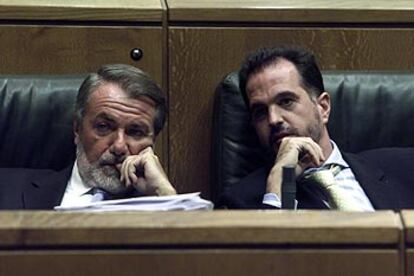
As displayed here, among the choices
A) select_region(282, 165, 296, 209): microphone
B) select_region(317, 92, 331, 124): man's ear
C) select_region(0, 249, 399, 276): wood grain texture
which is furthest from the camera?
select_region(317, 92, 331, 124): man's ear

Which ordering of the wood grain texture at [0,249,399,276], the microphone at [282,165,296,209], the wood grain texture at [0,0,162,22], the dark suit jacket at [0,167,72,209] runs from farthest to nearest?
the wood grain texture at [0,0,162,22] < the dark suit jacket at [0,167,72,209] < the microphone at [282,165,296,209] < the wood grain texture at [0,249,399,276]

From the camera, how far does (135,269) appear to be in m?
1.14

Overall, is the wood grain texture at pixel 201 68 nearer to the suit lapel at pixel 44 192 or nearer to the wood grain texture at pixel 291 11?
the wood grain texture at pixel 291 11

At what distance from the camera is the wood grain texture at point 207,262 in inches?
44.7

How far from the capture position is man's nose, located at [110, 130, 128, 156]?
231 cm

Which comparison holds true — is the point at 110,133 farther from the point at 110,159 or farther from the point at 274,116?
the point at 274,116

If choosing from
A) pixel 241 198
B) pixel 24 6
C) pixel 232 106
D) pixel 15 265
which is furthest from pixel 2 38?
pixel 15 265

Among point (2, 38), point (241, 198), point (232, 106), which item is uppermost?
point (2, 38)

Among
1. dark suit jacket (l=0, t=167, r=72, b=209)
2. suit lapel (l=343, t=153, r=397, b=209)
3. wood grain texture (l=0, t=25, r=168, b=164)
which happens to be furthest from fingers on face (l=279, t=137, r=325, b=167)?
dark suit jacket (l=0, t=167, r=72, b=209)

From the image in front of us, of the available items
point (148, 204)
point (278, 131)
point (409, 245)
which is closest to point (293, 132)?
point (278, 131)

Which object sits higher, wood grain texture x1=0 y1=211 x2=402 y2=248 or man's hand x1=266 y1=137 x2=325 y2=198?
wood grain texture x1=0 y1=211 x2=402 y2=248

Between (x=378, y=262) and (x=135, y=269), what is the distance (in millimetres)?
274

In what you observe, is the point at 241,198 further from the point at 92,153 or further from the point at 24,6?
the point at 24,6

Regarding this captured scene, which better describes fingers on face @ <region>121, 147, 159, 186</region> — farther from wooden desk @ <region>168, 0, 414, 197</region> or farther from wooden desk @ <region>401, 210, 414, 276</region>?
wooden desk @ <region>401, 210, 414, 276</region>
